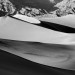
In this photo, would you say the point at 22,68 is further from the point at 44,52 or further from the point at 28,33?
the point at 28,33

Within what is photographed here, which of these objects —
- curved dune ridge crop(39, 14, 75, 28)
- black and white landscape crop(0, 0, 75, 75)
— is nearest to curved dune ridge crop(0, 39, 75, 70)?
black and white landscape crop(0, 0, 75, 75)

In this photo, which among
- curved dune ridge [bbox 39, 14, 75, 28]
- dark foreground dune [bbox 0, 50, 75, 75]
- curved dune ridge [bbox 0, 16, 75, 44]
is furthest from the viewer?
curved dune ridge [bbox 39, 14, 75, 28]

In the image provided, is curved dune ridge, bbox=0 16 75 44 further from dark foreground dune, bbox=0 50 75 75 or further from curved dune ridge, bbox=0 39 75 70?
dark foreground dune, bbox=0 50 75 75

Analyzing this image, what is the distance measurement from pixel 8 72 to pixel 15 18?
74cm

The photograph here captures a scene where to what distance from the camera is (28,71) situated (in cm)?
261

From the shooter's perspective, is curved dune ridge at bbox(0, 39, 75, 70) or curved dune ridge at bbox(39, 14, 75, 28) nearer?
curved dune ridge at bbox(0, 39, 75, 70)

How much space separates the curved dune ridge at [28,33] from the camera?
2.78 metres

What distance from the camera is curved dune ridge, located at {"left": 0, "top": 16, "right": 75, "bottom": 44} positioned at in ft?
9.13

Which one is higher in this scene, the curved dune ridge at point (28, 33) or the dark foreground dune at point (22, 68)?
the curved dune ridge at point (28, 33)

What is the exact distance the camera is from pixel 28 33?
289 cm

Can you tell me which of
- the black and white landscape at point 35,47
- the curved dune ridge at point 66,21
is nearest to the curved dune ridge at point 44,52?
the black and white landscape at point 35,47

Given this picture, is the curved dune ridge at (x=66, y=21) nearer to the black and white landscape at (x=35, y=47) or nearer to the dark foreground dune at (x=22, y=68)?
the black and white landscape at (x=35, y=47)

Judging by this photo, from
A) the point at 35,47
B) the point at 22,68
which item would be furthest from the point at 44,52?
the point at 22,68

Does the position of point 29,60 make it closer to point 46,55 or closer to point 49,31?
point 46,55
